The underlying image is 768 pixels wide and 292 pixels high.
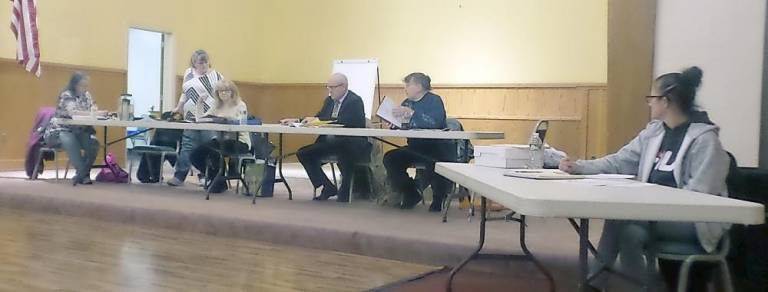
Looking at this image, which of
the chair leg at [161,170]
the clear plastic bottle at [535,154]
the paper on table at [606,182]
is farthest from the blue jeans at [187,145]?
the paper on table at [606,182]

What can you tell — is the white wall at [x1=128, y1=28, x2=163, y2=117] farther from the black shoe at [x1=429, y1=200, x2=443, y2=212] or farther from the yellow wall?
the black shoe at [x1=429, y1=200, x2=443, y2=212]

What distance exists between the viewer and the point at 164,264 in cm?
366

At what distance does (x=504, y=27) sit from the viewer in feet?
30.1

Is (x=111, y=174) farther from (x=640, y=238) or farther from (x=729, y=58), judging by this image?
(x=640, y=238)

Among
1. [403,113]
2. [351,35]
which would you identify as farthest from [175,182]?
[351,35]

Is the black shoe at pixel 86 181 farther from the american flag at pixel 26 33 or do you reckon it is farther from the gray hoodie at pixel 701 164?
the gray hoodie at pixel 701 164

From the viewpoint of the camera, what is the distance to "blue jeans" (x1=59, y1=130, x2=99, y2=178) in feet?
20.5

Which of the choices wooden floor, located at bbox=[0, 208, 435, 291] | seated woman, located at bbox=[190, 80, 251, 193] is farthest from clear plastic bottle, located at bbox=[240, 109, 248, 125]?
wooden floor, located at bbox=[0, 208, 435, 291]

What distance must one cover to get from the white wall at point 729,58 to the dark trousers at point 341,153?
223cm

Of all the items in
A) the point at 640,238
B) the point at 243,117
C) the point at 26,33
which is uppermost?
the point at 26,33

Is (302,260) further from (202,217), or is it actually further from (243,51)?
(243,51)

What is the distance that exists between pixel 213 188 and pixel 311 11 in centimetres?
516

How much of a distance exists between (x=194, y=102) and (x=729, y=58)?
425cm

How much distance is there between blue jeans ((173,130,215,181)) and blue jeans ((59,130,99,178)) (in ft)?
2.40
